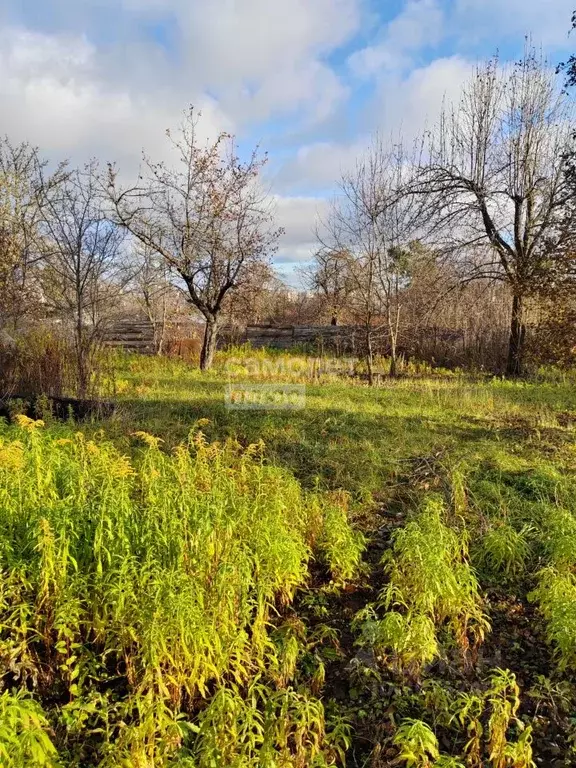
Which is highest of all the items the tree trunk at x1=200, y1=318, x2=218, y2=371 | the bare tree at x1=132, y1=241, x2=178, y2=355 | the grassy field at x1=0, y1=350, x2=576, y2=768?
the bare tree at x1=132, y1=241, x2=178, y2=355

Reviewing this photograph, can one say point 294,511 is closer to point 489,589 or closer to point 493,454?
point 489,589

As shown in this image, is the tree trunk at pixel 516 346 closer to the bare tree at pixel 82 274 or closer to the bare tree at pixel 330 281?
the bare tree at pixel 330 281

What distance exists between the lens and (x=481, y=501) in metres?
4.14

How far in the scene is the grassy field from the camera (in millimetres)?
1795

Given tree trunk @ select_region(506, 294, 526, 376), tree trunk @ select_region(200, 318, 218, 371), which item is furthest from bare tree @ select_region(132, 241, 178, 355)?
tree trunk @ select_region(506, 294, 526, 376)

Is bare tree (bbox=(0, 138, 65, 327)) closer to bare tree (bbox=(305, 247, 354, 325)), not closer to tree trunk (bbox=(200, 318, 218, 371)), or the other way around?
tree trunk (bbox=(200, 318, 218, 371))

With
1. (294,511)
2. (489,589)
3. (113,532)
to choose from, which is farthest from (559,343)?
(113,532)

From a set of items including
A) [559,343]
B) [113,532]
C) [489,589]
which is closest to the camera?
[113,532]

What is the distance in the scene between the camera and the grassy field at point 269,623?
1.79 m

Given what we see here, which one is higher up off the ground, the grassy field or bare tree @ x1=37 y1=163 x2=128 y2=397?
bare tree @ x1=37 y1=163 x2=128 y2=397

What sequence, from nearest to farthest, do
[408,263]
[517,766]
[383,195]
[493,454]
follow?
[517,766] < [493,454] < [383,195] < [408,263]

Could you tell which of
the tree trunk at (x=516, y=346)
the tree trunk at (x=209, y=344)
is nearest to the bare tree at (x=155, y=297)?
the tree trunk at (x=209, y=344)

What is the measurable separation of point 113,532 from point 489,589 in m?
2.31

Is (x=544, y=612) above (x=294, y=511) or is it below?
below
